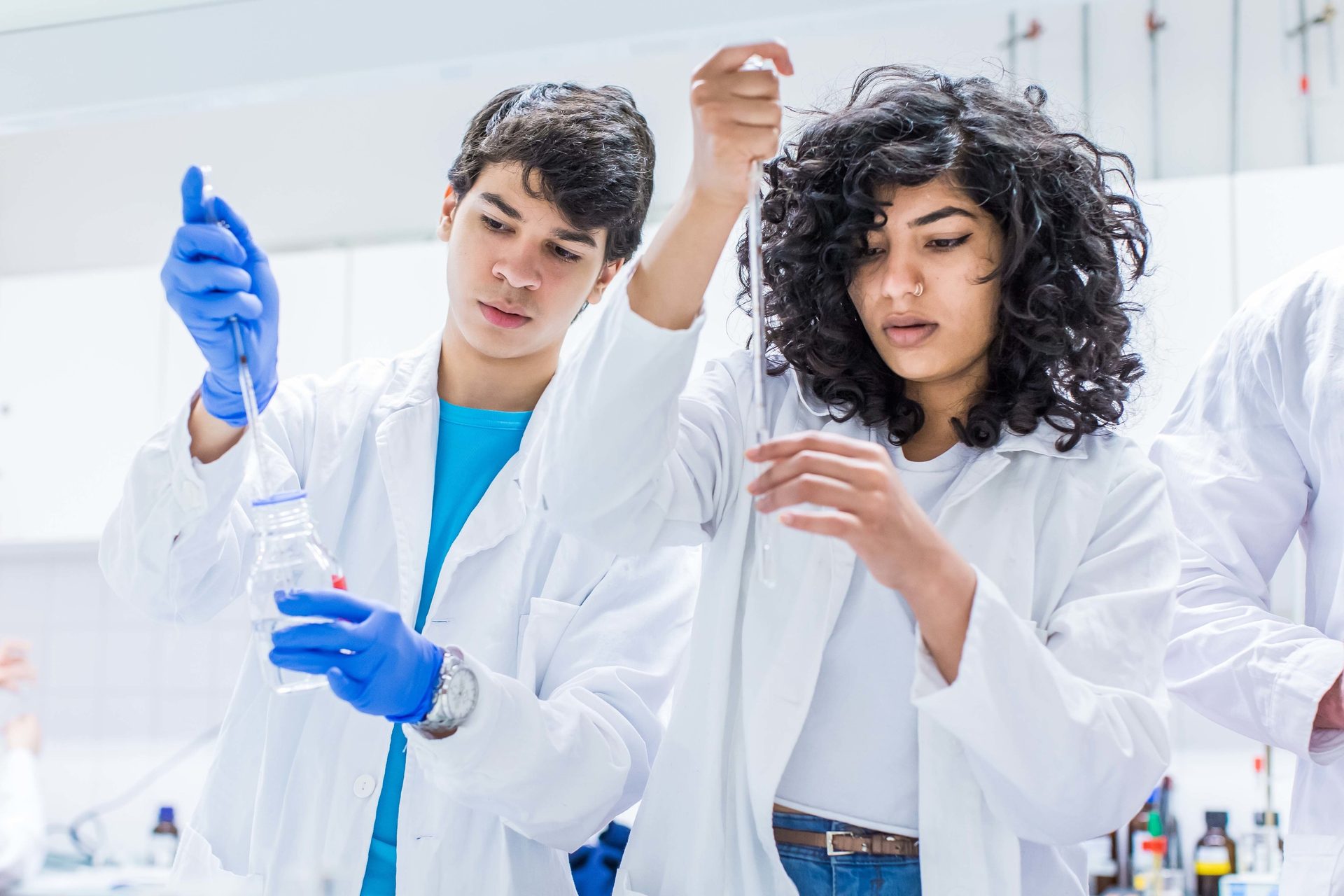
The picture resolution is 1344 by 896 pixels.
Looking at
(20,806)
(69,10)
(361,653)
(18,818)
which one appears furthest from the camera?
(20,806)

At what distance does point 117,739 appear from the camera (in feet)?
11.6

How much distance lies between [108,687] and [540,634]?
2.72m

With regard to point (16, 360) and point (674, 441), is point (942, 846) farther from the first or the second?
point (16, 360)

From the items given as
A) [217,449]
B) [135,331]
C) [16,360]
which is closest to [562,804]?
[217,449]

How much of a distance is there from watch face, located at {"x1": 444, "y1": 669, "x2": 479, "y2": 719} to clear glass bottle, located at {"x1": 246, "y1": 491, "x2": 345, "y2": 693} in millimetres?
108

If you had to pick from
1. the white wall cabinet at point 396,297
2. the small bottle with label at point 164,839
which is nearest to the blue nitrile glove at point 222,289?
the white wall cabinet at point 396,297

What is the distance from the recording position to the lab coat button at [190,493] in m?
1.19

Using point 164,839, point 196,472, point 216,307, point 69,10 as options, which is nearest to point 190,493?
point 196,472

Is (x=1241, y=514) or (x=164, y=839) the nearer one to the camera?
(x=1241, y=514)

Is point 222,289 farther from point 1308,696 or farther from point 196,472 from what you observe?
point 1308,696

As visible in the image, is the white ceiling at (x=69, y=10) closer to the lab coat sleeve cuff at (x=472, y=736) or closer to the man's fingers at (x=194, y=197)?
the man's fingers at (x=194, y=197)

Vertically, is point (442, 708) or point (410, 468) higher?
point (410, 468)

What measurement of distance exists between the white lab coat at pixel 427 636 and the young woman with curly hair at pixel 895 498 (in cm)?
15

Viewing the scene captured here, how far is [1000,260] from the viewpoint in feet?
3.80
